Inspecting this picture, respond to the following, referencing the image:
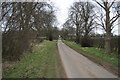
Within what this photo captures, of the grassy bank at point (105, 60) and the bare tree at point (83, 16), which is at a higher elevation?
the bare tree at point (83, 16)

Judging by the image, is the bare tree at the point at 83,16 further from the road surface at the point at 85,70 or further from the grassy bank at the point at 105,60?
the road surface at the point at 85,70

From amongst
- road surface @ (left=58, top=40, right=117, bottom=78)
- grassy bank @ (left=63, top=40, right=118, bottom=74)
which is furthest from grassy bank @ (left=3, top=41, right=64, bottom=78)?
grassy bank @ (left=63, top=40, right=118, bottom=74)

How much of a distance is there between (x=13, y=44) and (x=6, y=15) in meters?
2.15

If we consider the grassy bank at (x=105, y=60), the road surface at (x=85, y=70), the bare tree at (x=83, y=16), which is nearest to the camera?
the road surface at (x=85, y=70)

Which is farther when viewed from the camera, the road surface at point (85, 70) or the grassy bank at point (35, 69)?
the grassy bank at point (35, 69)

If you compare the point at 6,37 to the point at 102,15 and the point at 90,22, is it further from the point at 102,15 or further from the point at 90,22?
the point at 90,22

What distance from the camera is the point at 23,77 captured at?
7.89m

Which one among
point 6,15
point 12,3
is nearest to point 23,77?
point 6,15

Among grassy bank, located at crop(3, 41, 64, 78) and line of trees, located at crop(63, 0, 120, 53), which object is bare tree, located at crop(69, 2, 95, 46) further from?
grassy bank, located at crop(3, 41, 64, 78)

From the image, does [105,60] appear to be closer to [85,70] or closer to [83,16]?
[85,70]

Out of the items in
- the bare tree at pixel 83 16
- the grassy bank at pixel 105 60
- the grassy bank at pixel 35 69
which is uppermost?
the bare tree at pixel 83 16

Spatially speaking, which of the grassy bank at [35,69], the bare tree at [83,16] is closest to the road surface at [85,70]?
the grassy bank at [35,69]

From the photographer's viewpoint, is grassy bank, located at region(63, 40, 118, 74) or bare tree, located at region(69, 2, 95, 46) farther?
bare tree, located at region(69, 2, 95, 46)

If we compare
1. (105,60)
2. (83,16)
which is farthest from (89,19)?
(105,60)
